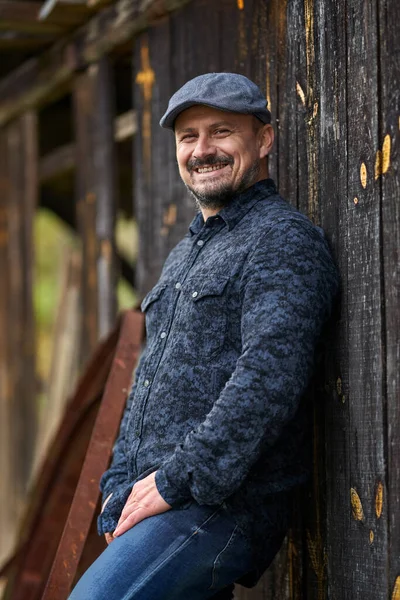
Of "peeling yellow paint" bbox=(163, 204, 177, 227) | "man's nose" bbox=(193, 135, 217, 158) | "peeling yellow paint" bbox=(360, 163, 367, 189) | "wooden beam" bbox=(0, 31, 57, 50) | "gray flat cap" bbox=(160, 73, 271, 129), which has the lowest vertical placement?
"peeling yellow paint" bbox=(163, 204, 177, 227)

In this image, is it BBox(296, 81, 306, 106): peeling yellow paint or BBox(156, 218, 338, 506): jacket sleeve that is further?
BBox(296, 81, 306, 106): peeling yellow paint

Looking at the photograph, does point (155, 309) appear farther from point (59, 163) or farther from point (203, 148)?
point (59, 163)

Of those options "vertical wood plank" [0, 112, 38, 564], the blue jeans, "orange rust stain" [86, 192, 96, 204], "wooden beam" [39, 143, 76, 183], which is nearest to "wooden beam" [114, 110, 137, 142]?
"orange rust stain" [86, 192, 96, 204]

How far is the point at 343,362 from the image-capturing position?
2885mm

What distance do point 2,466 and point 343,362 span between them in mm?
4612

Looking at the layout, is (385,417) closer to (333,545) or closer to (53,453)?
(333,545)

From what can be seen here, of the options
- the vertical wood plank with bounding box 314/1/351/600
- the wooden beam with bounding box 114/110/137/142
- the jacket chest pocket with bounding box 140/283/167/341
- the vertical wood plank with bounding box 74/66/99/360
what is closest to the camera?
the vertical wood plank with bounding box 314/1/351/600

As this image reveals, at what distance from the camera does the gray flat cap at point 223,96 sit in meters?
2.91

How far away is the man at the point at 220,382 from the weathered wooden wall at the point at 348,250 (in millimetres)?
107

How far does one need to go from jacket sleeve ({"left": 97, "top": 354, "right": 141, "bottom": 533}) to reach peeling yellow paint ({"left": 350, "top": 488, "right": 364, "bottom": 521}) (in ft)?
2.07

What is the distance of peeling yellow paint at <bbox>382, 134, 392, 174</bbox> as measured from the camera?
2695mm

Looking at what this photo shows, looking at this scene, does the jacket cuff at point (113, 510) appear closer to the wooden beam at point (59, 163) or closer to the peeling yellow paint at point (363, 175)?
the peeling yellow paint at point (363, 175)

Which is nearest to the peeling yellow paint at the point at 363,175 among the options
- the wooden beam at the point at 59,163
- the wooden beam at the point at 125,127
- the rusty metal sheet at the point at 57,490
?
the rusty metal sheet at the point at 57,490

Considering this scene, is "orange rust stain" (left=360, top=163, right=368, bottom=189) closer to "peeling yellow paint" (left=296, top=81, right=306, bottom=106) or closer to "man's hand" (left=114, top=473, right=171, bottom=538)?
"peeling yellow paint" (left=296, top=81, right=306, bottom=106)
